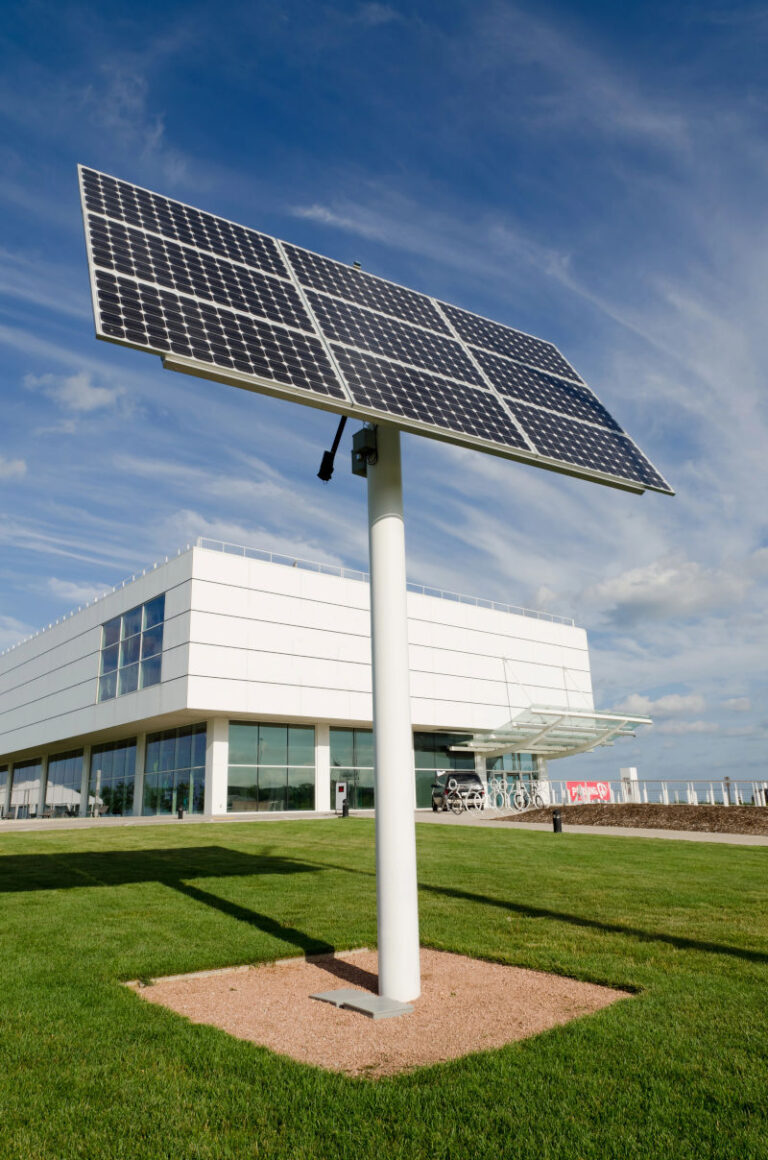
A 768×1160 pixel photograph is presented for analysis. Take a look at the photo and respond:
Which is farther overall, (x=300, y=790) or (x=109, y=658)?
(x=109, y=658)

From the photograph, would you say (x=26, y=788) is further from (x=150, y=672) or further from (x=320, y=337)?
(x=320, y=337)

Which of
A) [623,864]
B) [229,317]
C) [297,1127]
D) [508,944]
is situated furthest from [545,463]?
[623,864]

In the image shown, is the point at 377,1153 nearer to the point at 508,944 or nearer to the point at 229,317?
the point at 508,944

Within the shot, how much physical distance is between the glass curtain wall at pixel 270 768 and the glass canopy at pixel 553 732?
1004cm

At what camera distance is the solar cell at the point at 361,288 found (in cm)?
1020

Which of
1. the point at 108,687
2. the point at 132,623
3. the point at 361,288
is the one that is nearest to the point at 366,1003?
the point at 361,288

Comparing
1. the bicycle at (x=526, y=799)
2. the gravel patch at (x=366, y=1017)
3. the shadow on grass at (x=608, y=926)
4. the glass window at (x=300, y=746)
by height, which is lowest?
the gravel patch at (x=366, y=1017)

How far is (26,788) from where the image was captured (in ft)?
219

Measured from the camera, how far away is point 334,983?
24.4 ft

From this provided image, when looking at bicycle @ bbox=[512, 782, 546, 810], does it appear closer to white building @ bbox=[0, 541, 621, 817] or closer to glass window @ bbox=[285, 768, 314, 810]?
white building @ bbox=[0, 541, 621, 817]

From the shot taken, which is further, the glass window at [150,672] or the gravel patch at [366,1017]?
the glass window at [150,672]

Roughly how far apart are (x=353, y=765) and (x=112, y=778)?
16.7m

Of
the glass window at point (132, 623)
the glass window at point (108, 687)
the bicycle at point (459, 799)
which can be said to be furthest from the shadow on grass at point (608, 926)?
the glass window at point (108, 687)

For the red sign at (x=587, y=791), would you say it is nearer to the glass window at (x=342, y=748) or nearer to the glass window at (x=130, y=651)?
the glass window at (x=342, y=748)
